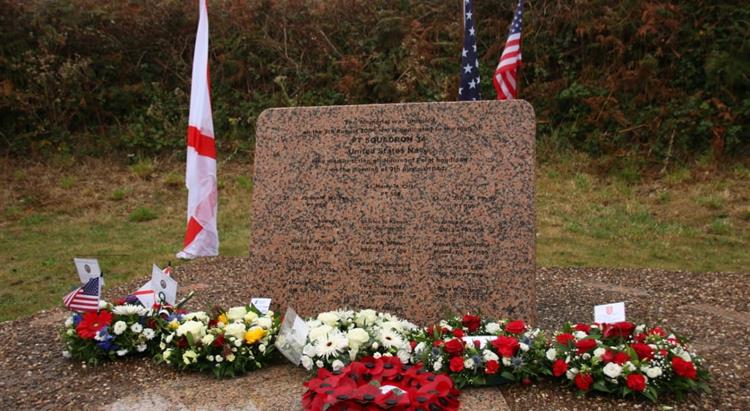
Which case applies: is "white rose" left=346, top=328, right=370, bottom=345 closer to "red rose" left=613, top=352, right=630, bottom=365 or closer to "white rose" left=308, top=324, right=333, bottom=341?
"white rose" left=308, top=324, right=333, bottom=341

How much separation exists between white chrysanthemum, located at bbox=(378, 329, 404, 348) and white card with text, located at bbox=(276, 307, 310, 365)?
0.43 meters

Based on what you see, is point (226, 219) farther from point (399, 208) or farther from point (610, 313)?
point (610, 313)

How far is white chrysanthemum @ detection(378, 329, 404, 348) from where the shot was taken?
3805mm

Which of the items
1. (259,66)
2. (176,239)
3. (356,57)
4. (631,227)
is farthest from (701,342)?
(259,66)

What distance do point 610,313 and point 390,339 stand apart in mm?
1196

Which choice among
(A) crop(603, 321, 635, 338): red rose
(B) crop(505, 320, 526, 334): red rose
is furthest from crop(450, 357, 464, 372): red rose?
(A) crop(603, 321, 635, 338): red rose

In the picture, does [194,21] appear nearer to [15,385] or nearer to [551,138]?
[551,138]

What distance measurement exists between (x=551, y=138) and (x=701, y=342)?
643cm

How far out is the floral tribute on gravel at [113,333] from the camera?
13.7 feet

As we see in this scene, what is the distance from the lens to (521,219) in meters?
4.47

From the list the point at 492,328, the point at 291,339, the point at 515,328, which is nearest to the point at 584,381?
the point at 515,328

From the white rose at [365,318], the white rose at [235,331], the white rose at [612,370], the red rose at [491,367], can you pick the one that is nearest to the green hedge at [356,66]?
the white rose at [365,318]

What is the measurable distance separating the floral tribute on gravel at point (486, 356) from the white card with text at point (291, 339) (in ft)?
2.01

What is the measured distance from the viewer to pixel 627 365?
11.2ft
